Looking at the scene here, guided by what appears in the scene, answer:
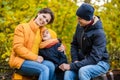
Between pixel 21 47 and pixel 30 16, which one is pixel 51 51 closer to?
pixel 21 47

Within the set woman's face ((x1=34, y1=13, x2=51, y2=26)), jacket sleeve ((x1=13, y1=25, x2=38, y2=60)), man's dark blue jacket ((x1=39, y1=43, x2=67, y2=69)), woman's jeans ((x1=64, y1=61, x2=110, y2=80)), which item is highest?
woman's face ((x1=34, y1=13, x2=51, y2=26))

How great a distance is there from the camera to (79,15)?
6.52 m

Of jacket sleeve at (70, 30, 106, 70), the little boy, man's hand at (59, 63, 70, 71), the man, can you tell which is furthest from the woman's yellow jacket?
jacket sleeve at (70, 30, 106, 70)

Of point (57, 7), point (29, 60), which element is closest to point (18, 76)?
point (29, 60)

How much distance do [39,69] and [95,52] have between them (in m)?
0.82

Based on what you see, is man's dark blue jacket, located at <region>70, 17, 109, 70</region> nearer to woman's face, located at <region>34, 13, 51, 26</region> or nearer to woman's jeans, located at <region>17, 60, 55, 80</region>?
woman's jeans, located at <region>17, 60, 55, 80</region>

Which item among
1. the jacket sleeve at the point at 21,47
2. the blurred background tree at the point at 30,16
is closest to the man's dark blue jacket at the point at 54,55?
the jacket sleeve at the point at 21,47

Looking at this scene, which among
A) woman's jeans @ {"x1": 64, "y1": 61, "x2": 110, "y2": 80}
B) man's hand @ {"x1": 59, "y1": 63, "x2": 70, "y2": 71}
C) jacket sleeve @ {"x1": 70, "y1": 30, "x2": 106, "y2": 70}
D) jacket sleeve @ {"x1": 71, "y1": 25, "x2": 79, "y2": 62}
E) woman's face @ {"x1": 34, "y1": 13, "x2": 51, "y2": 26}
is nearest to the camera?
woman's jeans @ {"x1": 64, "y1": 61, "x2": 110, "y2": 80}

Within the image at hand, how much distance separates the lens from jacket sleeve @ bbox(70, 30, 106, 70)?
6414mm

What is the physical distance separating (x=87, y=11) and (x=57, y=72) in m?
1.02

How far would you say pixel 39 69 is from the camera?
6.45 metres

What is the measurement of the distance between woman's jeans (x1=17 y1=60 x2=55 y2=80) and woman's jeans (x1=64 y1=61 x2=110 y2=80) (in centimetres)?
25

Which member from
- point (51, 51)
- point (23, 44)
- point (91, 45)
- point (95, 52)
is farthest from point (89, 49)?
point (23, 44)

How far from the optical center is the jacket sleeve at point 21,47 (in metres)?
6.44
